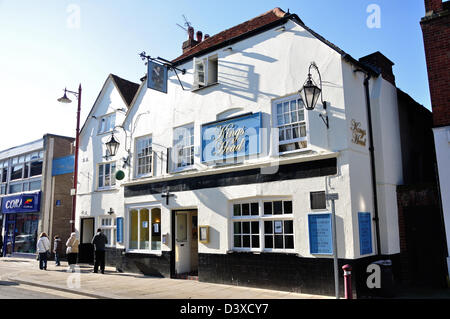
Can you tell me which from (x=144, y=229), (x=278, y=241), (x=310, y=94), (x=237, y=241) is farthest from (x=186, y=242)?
(x=310, y=94)

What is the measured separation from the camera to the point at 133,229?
15.6m

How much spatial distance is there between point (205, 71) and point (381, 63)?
613 cm

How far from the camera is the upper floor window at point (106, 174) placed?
17.3 meters

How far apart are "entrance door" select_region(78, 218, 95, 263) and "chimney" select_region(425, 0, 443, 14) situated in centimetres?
1655

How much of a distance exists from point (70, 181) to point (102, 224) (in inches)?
245

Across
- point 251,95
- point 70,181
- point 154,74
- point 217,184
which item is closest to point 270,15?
point 251,95

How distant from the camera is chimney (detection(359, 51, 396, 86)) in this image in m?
12.2

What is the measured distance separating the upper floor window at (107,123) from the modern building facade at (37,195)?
12.7ft

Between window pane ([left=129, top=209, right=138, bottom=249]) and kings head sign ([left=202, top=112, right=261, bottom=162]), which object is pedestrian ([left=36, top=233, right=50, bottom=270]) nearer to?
window pane ([left=129, top=209, right=138, bottom=249])

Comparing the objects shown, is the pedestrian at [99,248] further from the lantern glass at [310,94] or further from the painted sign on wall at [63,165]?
the lantern glass at [310,94]

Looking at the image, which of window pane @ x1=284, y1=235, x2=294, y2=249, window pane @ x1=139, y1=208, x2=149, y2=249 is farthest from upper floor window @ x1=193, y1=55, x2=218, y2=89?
window pane @ x1=284, y1=235, x2=294, y2=249
